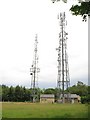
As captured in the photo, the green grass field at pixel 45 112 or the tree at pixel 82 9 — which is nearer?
the tree at pixel 82 9

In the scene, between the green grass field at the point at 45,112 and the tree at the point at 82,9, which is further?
the green grass field at the point at 45,112

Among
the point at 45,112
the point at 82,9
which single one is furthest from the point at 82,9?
the point at 45,112

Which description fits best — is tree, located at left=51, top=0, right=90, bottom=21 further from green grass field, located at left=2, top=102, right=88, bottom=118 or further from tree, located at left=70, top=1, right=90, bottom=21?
green grass field, located at left=2, top=102, right=88, bottom=118

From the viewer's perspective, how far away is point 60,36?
51.9 m

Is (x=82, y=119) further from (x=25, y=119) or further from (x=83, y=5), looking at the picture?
(x=83, y=5)

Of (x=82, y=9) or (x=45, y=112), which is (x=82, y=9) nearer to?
(x=82, y=9)

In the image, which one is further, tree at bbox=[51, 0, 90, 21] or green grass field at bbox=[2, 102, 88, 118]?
green grass field at bbox=[2, 102, 88, 118]

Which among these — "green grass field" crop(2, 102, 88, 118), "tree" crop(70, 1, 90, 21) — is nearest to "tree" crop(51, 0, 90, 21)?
"tree" crop(70, 1, 90, 21)

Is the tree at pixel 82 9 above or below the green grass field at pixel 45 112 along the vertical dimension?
above

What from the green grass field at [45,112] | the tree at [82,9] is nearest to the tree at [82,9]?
the tree at [82,9]

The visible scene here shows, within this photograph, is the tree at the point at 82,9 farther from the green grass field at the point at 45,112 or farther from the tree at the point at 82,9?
the green grass field at the point at 45,112

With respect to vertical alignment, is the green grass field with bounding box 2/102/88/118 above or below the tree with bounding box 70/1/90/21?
below

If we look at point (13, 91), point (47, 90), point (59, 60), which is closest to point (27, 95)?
point (13, 91)

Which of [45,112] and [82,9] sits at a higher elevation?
[82,9]
